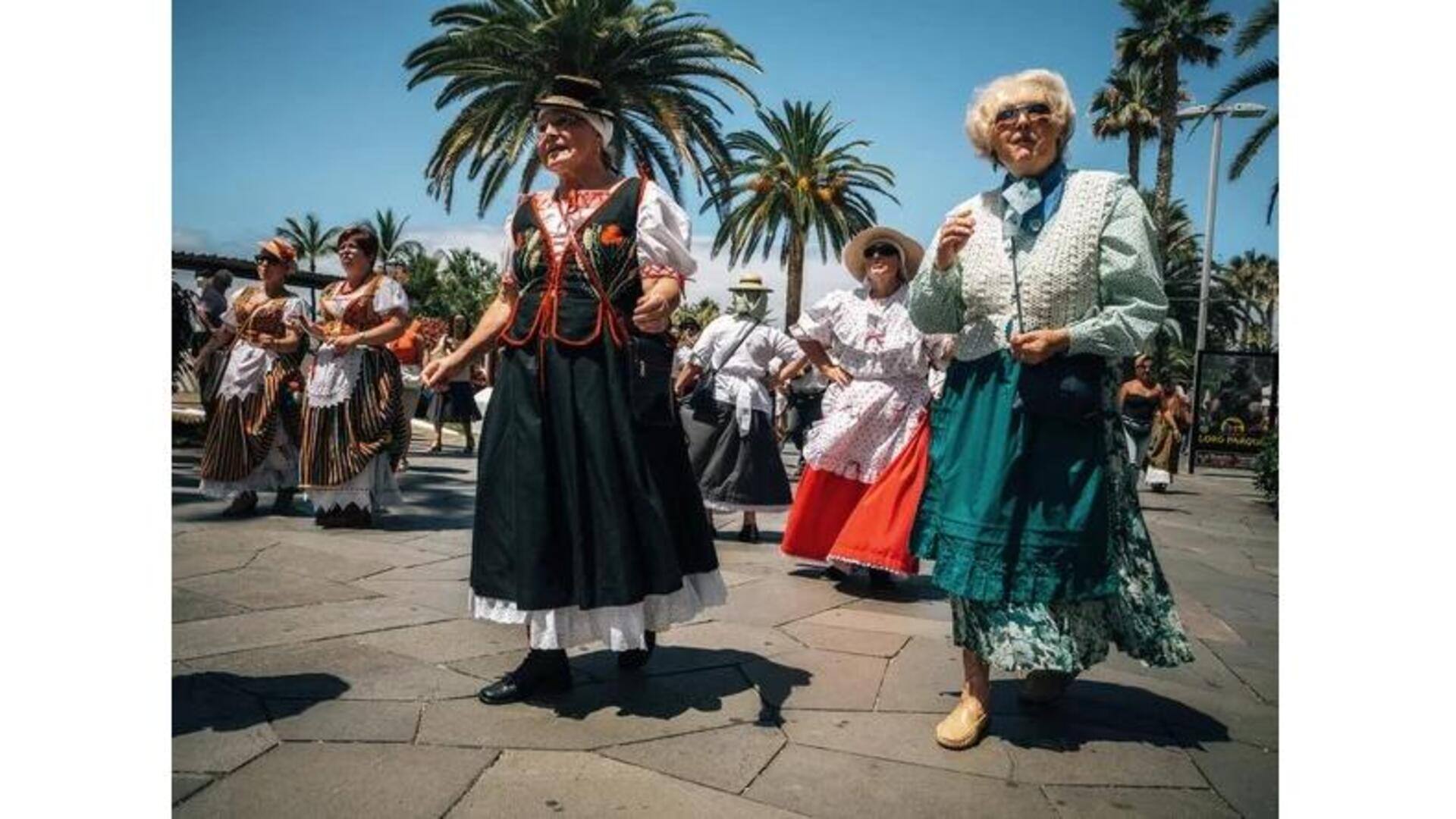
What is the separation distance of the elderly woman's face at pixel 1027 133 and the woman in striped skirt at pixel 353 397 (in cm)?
406

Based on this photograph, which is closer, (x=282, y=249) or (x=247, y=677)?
(x=247, y=677)

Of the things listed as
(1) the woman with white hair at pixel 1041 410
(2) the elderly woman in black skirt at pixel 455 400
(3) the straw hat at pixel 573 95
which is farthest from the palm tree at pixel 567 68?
(2) the elderly woman in black skirt at pixel 455 400

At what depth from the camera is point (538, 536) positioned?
262cm

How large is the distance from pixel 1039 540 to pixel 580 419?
3.98ft

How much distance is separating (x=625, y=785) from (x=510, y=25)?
6.28 feet

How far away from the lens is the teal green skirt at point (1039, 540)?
2.48 meters

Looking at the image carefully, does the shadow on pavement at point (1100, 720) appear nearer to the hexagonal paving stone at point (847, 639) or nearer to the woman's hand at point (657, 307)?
the hexagonal paving stone at point (847, 639)

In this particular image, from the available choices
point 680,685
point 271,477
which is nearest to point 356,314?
point 271,477

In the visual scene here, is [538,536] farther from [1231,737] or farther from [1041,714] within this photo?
[1231,737]

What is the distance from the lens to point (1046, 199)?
101 inches

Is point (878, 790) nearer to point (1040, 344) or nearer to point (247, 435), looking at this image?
point (1040, 344)

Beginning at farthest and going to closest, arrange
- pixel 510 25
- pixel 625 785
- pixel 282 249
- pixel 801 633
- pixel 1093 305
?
pixel 282 249
pixel 801 633
pixel 510 25
pixel 1093 305
pixel 625 785

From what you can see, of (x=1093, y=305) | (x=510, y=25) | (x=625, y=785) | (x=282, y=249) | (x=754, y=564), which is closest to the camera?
(x=625, y=785)
